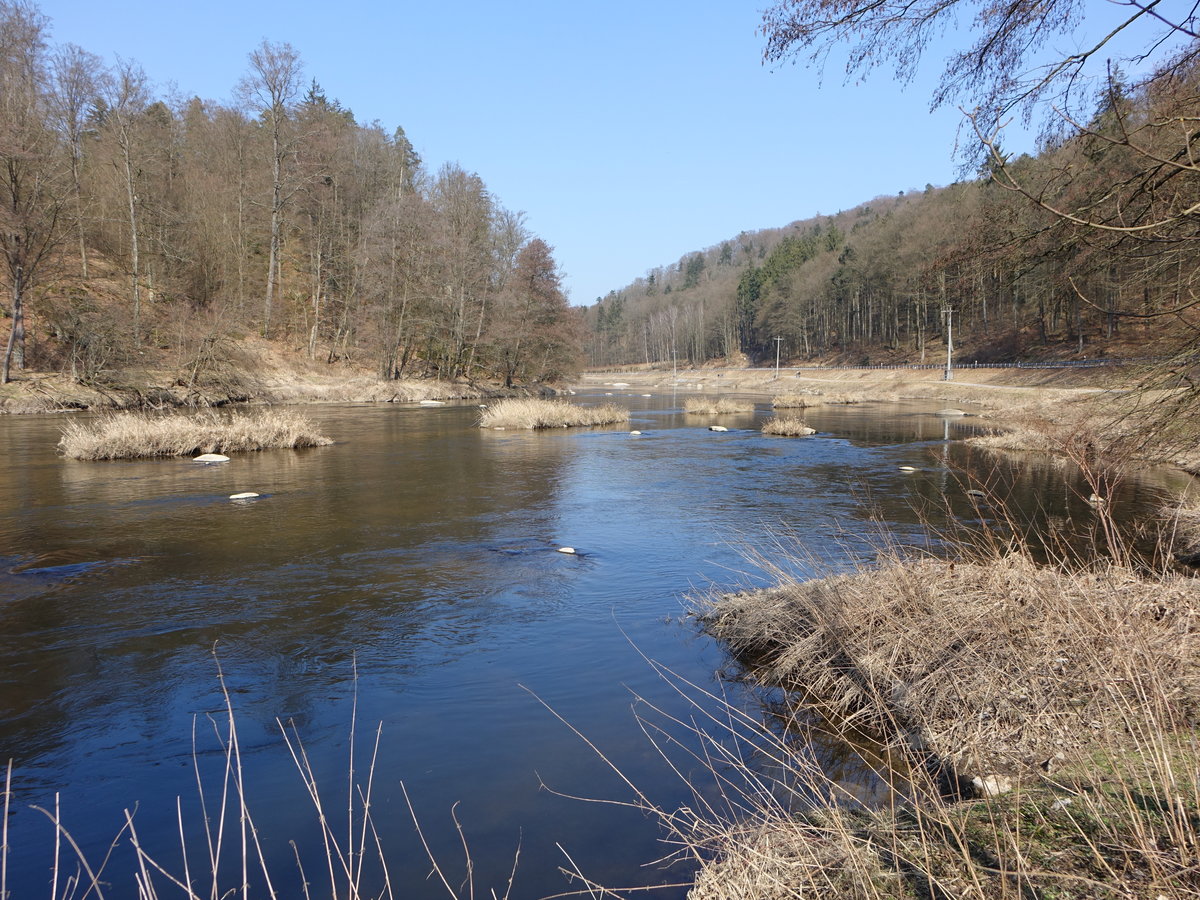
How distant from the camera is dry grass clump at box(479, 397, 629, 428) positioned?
29.5 m

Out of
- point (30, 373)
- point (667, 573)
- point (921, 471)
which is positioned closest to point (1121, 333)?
point (921, 471)

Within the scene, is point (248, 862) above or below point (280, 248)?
below

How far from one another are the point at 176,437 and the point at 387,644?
15.1 m

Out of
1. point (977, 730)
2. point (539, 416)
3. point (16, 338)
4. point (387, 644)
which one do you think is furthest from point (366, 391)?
point (977, 730)

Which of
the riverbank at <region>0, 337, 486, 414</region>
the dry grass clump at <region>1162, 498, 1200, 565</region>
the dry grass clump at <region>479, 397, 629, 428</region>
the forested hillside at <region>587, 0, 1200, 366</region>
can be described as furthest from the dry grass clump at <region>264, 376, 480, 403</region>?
the dry grass clump at <region>1162, 498, 1200, 565</region>

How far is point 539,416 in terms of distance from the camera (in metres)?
30.0

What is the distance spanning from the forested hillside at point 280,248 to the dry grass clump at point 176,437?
15468mm

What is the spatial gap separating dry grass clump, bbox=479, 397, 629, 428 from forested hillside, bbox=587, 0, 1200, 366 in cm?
1609

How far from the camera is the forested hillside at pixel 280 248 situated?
120 ft

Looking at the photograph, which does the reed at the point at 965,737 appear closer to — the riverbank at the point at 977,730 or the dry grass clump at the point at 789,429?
the riverbank at the point at 977,730

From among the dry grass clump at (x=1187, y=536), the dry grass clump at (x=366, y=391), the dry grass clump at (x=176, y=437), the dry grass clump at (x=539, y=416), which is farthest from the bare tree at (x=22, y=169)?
the dry grass clump at (x=1187, y=536)

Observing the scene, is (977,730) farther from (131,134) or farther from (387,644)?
(131,134)

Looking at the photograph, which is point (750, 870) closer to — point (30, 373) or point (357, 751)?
point (357, 751)

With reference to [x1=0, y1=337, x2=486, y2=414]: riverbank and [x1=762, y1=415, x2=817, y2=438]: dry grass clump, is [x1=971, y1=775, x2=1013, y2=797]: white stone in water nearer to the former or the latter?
[x1=762, y1=415, x2=817, y2=438]: dry grass clump
